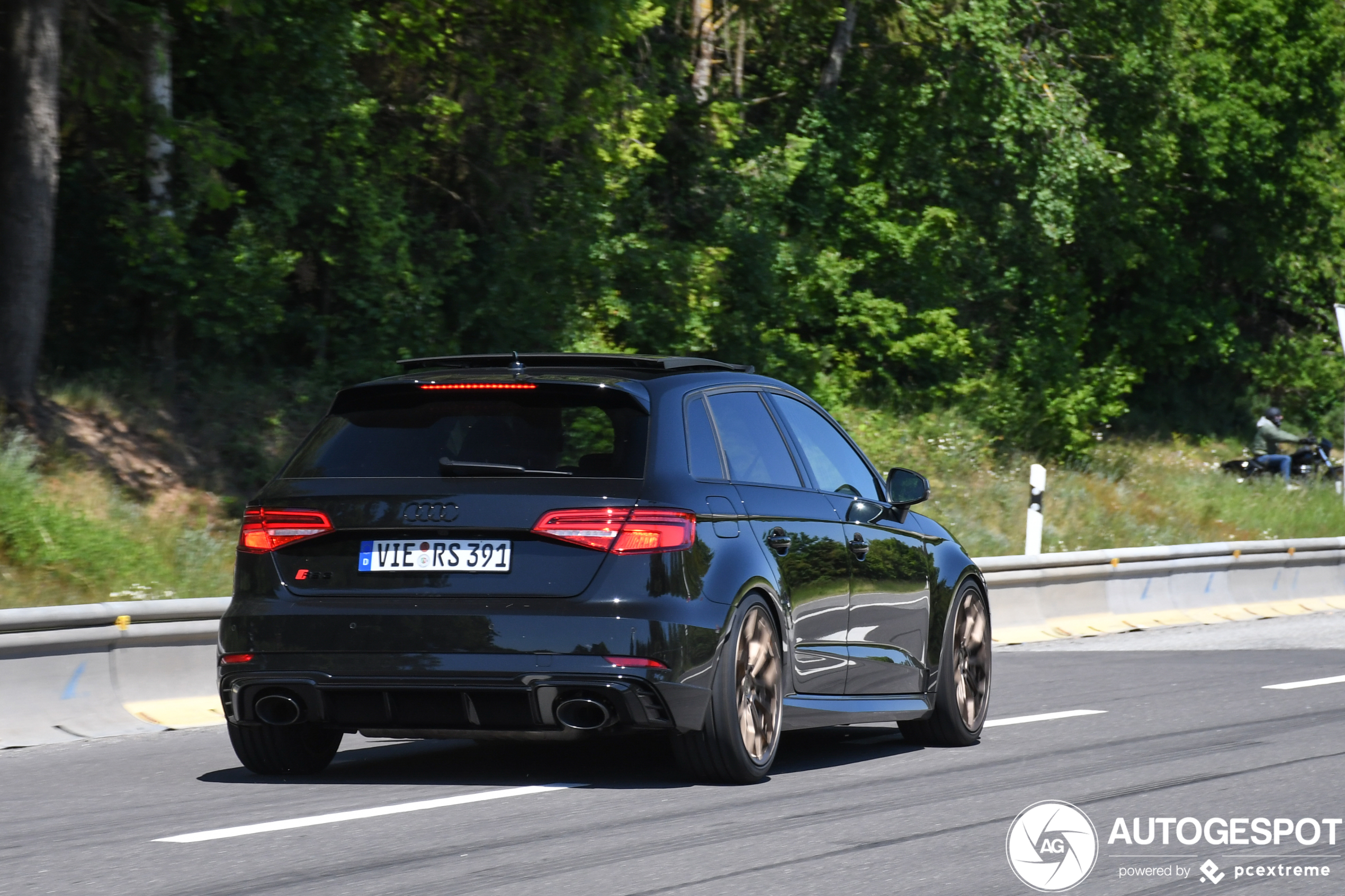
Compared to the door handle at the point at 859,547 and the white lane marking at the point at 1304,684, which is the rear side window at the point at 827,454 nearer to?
the door handle at the point at 859,547

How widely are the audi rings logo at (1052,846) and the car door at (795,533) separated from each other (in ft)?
3.88

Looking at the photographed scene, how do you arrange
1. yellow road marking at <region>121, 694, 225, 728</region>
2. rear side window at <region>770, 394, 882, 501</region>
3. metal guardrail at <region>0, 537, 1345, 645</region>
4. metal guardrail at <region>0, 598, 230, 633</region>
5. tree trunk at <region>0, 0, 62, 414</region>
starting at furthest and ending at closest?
tree trunk at <region>0, 0, 62, 414</region>
yellow road marking at <region>121, 694, 225, 728</region>
metal guardrail at <region>0, 537, 1345, 645</region>
metal guardrail at <region>0, 598, 230, 633</region>
rear side window at <region>770, 394, 882, 501</region>

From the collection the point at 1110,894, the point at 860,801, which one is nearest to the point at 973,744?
the point at 860,801

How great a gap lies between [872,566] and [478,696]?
2.18 m

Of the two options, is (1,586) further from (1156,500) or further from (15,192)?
(1156,500)

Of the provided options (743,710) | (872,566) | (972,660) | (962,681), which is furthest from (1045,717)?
(743,710)

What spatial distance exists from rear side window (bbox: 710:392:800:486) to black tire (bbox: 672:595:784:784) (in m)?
0.58

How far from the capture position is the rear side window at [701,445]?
22.6ft

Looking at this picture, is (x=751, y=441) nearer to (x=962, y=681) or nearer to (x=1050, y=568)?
(x=962, y=681)

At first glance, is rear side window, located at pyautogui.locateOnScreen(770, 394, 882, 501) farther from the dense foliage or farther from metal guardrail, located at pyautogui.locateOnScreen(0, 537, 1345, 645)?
the dense foliage

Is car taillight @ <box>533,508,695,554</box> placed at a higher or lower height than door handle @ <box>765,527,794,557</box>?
higher

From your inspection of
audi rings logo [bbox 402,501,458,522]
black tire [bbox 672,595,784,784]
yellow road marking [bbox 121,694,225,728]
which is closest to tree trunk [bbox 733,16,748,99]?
yellow road marking [bbox 121,694,225,728]

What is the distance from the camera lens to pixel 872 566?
26.2 ft

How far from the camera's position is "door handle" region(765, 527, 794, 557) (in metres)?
7.15
